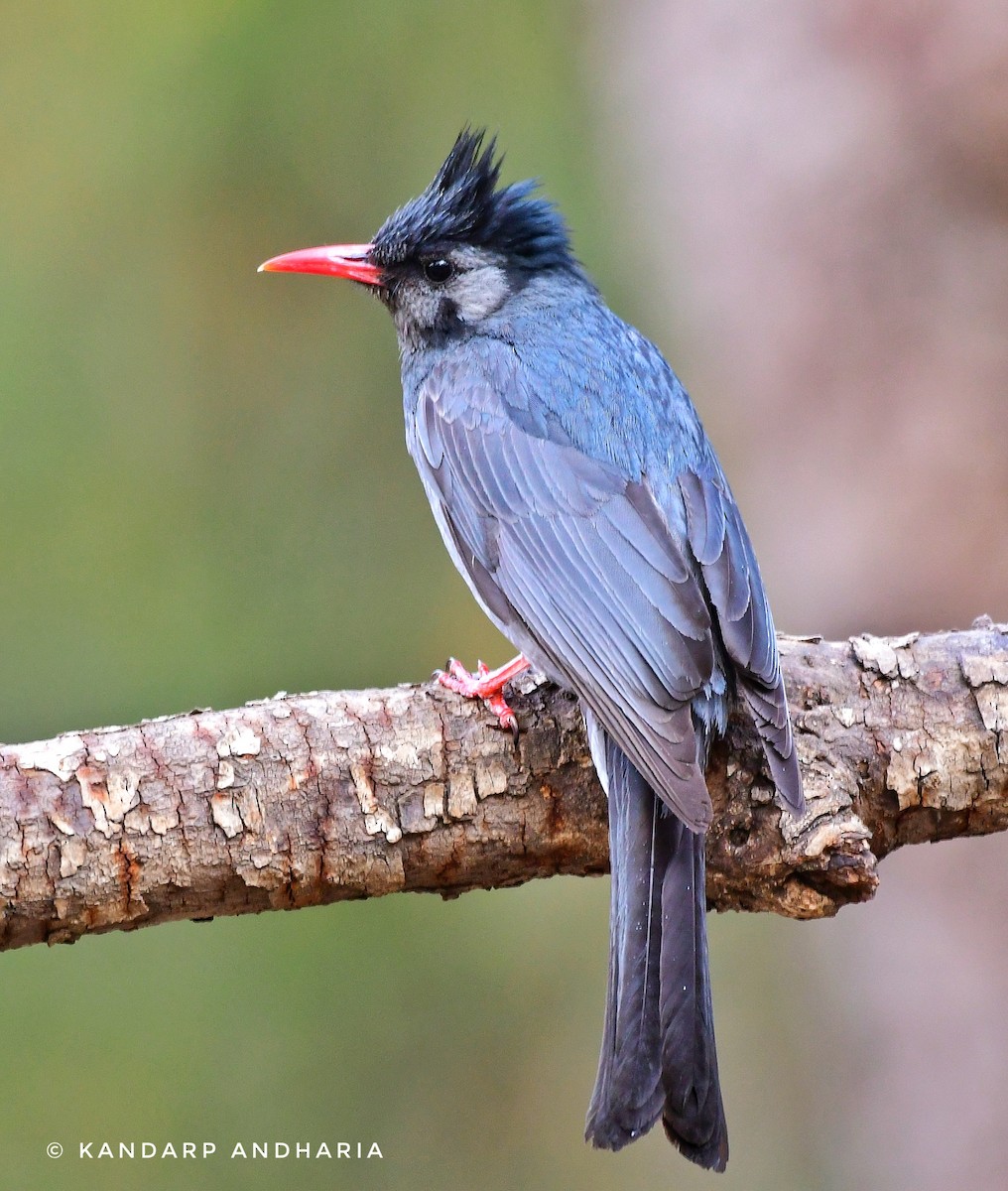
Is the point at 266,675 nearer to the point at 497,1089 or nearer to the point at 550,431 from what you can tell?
the point at 497,1089

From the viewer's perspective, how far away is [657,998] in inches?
126

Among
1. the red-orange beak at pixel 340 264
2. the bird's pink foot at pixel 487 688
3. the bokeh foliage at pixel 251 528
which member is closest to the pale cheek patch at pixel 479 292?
the red-orange beak at pixel 340 264

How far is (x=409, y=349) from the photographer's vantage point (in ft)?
15.8

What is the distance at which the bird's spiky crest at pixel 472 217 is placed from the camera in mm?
4645

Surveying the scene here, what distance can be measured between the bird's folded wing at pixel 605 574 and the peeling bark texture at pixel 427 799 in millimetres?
255

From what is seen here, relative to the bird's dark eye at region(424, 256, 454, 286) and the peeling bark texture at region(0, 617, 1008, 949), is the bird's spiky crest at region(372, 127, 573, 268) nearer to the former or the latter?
the bird's dark eye at region(424, 256, 454, 286)

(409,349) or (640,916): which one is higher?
(409,349)

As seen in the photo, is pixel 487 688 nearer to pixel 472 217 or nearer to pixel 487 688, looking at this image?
pixel 487 688

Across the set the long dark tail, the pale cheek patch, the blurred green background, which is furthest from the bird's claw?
the blurred green background

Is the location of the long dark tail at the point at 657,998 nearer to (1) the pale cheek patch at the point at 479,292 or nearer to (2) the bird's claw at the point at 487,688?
(2) the bird's claw at the point at 487,688

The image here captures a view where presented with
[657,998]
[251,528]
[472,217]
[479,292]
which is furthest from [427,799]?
[251,528]

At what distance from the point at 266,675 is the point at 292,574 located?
0.67m

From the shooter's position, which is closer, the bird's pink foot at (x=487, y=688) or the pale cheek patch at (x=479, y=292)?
the bird's pink foot at (x=487, y=688)

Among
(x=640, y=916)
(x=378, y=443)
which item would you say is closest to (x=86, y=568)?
(x=378, y=443)
